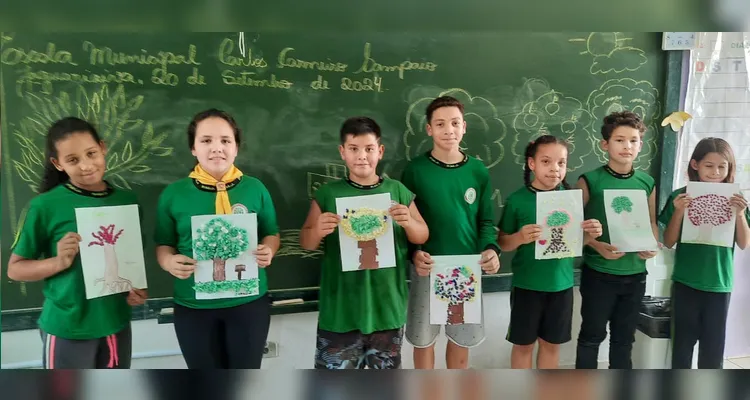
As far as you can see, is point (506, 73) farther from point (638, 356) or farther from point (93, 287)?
point (93, 287)

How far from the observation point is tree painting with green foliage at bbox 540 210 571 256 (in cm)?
130

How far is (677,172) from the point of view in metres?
1.33

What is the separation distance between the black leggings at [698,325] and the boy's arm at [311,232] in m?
0.95

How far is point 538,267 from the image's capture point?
1337 mm

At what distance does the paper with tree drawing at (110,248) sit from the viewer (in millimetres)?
1183

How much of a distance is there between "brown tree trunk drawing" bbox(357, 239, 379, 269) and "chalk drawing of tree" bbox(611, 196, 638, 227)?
0.62 metres

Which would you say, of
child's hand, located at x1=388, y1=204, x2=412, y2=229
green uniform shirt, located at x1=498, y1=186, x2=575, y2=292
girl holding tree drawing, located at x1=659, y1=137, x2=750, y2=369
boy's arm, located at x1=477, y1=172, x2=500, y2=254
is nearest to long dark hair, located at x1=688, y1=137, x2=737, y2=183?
girl holding tree drawing, located at x1=659, y1=137, x2=750, y2=369

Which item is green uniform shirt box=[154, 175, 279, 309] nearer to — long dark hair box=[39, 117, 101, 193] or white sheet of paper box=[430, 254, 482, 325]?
long dark hair box=[39, 117, 101, 193]

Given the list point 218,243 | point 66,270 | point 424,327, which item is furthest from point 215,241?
point 424,327

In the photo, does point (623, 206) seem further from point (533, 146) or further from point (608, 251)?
point (533, 146)

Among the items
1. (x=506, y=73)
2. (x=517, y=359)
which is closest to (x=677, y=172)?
(x=506, y=73)

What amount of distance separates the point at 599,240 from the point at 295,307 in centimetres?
81

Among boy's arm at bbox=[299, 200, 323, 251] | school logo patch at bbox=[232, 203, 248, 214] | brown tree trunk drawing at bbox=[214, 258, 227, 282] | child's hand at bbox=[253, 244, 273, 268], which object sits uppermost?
school logo patch at bbox=[232, 203, 248, 214]

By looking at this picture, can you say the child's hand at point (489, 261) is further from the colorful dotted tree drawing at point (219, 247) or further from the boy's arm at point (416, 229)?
the colorful dotted tree drawing at point (219, 247)
